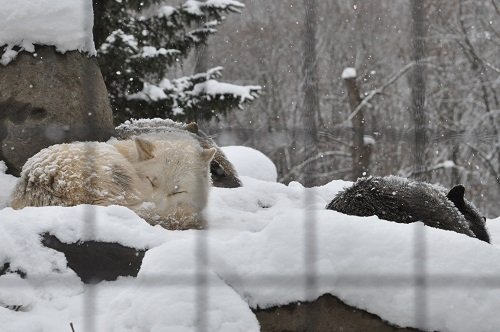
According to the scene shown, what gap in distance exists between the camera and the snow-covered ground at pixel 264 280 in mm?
2812

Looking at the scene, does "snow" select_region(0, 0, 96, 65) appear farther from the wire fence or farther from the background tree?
the background tree

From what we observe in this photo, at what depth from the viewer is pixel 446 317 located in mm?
2822

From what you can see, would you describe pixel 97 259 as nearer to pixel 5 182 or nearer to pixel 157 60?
pixel 5 182

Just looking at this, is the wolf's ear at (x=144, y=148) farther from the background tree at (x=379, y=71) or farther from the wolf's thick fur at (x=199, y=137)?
the background tree at (x=379, y=71)

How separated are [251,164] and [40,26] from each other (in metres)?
3.29

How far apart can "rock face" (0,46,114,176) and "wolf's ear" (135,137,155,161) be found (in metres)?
1.03

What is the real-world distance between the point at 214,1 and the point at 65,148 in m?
8.41

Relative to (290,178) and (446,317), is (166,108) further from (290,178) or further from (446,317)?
(446,317)

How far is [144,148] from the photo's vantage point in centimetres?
475

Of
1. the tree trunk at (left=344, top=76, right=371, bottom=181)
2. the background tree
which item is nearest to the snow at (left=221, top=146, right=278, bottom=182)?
the tree trunk at (left=344, top=76, right=371, bottom=181)

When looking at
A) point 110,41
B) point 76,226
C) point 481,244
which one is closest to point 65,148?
point 76,226

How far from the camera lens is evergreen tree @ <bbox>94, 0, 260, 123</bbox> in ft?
38.1

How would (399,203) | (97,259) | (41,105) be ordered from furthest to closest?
(41,105)
(399,203)
(97,259)

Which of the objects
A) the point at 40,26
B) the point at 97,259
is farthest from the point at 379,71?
the point at 97,259
